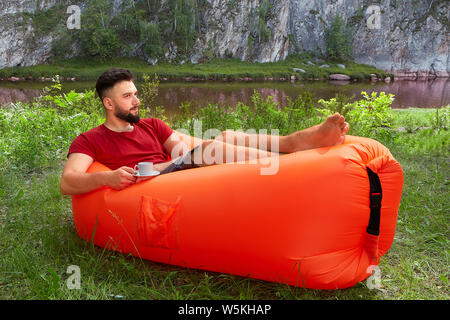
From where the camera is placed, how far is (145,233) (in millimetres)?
1824

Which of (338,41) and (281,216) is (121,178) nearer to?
(281,216)

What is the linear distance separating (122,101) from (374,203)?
1.62 m

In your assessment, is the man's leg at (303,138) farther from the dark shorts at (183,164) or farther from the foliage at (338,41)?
the foliage at (338,41)

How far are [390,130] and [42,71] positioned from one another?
30.2m

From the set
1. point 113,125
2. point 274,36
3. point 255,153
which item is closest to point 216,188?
point 255,153

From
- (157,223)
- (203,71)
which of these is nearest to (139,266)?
→ (157,223)

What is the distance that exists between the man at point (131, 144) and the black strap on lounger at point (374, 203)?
0.28 meters

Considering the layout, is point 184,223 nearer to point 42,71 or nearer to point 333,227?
point 333,227

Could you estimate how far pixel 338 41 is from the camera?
139 ft

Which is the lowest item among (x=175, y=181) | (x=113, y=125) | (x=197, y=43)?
(x=175, y=181)

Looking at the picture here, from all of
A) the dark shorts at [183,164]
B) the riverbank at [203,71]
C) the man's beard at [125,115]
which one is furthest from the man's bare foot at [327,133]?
the riverbank at [203,71]

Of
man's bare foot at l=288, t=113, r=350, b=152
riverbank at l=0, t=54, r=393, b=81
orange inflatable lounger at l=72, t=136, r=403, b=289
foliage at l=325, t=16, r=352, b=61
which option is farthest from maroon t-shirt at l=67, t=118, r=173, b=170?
foliage at l=325, t=16, r=352, b=61

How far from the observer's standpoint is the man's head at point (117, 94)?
2.23 meters
